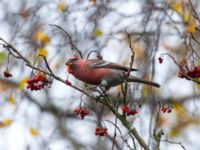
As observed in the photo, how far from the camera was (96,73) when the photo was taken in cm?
525

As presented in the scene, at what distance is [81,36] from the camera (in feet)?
21.5

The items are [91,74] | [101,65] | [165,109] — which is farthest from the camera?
[101,65]

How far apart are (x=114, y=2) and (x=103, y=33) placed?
56cm

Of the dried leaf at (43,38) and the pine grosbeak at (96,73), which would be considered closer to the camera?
the pine grosbeak at (96,73)

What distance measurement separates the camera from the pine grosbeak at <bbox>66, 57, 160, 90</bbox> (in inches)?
201

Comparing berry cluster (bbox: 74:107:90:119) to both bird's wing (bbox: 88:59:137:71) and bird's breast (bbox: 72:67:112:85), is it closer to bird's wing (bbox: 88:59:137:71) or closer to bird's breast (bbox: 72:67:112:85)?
bird's breast (bbox: 72:67:112:85)

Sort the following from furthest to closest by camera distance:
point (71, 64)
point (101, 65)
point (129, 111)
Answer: point (101, 65) < point (71, 64) < point (129, 111)

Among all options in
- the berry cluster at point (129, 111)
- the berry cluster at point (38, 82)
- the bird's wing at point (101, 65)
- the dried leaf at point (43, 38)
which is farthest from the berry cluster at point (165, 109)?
the dried leaf at point (43, 38)

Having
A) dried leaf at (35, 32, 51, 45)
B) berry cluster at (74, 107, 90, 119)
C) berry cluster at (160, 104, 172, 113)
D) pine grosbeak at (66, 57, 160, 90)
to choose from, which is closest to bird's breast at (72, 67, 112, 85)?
pine grosbeak at (66, 57, 160, 90)

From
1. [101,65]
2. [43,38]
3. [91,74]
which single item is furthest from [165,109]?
[43,38]

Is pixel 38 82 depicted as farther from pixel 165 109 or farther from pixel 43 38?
pixel 43 38

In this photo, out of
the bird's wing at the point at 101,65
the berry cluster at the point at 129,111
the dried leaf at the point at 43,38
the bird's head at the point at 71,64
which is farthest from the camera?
the dried leaf at the point at 43,38

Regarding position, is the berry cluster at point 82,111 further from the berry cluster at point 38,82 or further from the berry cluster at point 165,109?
the berry cluster at point 165,109

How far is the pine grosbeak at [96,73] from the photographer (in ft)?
16.7
